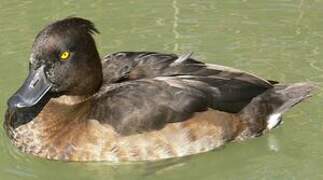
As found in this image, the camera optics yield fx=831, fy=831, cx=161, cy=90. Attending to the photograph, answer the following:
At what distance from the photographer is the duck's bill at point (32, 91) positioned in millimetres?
6891

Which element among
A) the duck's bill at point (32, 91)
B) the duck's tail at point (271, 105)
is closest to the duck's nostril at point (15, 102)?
the duck's bill at point (32, 91)

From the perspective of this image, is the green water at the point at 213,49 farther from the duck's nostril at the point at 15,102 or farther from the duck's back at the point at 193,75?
the duck's nostril at the point at 15,102

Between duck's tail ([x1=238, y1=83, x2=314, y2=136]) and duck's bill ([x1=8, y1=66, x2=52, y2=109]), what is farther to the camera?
duck's tail ([x1=238, y1=83, x2=314, y2=136])

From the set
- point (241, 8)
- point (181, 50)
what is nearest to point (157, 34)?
point (181, 50)

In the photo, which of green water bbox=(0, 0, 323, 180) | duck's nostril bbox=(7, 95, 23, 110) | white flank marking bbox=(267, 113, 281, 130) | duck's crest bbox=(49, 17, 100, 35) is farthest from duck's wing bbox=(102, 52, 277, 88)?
duck's nostril bbox=(7, 95, 23, 110)

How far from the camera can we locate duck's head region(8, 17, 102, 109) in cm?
680

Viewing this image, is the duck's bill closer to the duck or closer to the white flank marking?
the duck

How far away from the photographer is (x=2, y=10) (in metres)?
10.9

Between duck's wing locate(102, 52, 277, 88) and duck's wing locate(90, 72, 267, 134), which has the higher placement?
duck's wing locate(102, 52, 277, 88)

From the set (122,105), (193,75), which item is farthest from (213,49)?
(122,105)

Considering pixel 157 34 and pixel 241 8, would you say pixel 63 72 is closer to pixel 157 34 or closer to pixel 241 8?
pixel 157 34

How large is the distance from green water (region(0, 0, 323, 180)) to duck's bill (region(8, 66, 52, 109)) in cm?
55

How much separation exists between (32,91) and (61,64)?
1.09ft

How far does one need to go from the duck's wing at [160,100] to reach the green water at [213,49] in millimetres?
379
